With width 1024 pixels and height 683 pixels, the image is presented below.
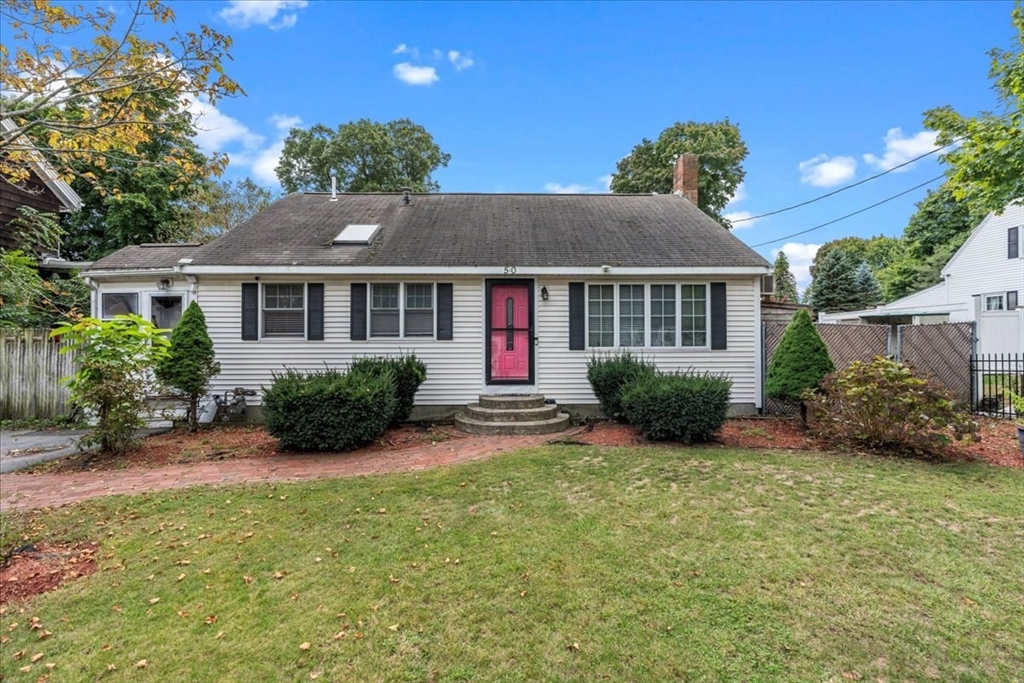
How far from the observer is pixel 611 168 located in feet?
92.7

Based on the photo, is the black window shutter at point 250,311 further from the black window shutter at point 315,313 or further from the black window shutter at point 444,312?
the black window shutter at point 444,312

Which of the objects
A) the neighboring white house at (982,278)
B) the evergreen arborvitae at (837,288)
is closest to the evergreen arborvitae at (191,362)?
the neighboring white house at (982,278)

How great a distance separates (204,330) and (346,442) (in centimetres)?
371

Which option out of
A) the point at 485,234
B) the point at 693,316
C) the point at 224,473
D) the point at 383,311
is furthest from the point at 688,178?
the point at 224,473

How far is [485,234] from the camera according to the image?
33.1ft

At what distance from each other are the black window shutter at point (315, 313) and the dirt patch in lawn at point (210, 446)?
Result: 78.0 inches

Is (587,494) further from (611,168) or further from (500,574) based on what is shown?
(611,168)

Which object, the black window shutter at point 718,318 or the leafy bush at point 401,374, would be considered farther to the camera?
the black window shutter at point 718,318

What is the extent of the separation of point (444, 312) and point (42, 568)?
6.37 metres

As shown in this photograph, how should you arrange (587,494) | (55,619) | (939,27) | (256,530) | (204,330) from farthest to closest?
(939,27), (204,330), (587,494), (256,530), (55,619)

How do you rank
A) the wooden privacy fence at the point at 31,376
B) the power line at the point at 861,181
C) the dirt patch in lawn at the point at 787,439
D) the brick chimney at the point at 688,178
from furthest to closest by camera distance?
the brick chimney at the point at 688,178, the wooden privacy fence at the point at 31,376, the power line at the point at 861,181, the dirt patch in lawn at the point at 787,439

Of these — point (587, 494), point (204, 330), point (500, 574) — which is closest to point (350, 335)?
point (204, 330)

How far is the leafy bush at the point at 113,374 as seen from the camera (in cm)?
632

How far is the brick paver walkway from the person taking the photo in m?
5.14
